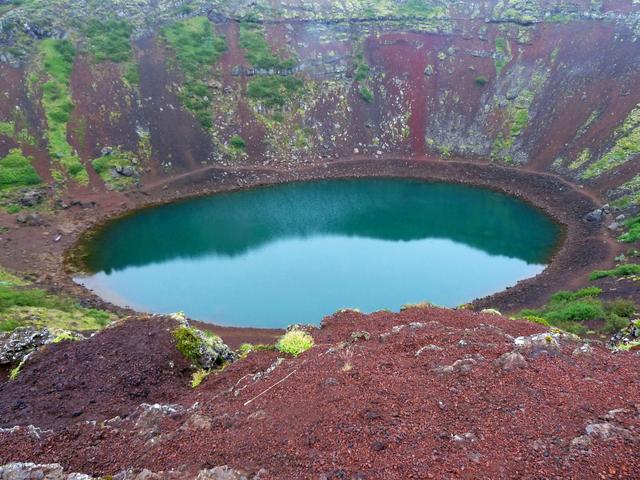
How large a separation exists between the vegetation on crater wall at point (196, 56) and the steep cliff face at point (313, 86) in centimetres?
24

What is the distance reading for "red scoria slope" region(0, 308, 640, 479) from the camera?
28.1 feet

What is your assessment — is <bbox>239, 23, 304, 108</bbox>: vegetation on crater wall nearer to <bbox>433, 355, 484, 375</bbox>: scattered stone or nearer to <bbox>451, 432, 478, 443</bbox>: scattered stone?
<bbox>433, 355, 484, 375</bbox>: scattered stone

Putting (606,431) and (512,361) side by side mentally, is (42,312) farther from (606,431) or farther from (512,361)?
(606,431)

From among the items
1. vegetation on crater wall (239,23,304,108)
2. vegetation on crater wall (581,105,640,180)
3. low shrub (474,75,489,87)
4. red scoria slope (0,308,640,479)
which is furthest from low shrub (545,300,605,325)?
vegetation on crater wall (239,23,304,108)

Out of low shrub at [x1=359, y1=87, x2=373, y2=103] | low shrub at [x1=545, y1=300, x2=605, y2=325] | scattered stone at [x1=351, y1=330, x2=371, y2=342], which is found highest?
low shrub at [x1=359, y1=87, x2=373, y2=103]

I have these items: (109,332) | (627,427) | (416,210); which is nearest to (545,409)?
(627,427)

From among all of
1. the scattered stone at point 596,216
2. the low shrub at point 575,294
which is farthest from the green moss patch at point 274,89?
the low shrub at point 575,294

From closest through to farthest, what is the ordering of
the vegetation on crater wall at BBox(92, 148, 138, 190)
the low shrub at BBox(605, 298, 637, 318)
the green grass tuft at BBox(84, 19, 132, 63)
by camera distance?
the low shrub at BBox(605, 298, 637, 318), the vegetation on crater wall at BBox(92, 148, 138, 190), the green grass tuft at BBox(84, 19, 132, 63)

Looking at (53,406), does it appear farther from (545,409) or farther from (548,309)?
(548,309)

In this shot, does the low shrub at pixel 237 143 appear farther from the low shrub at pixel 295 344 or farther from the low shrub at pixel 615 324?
the low shrub at pixel 295 344

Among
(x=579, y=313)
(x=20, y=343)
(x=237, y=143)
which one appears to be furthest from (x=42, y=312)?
(x=237, y=143)

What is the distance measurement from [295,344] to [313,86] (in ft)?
200

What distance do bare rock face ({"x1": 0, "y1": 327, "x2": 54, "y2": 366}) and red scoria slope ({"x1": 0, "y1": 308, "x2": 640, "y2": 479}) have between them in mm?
5503

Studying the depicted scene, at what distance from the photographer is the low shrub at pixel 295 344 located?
15.7 metres
